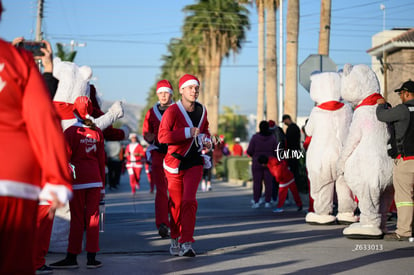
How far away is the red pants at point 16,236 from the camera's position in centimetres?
356

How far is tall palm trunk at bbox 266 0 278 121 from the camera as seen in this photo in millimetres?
30156

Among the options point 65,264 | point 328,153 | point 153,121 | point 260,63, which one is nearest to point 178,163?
point 65,264

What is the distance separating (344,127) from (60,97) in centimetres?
507

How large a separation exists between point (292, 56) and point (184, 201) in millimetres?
17498

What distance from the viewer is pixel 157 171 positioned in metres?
10.7

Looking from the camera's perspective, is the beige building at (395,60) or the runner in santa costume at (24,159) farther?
the beige building at (395,60)

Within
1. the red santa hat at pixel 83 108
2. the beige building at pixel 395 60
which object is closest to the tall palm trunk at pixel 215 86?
the beige building at pixel 395 60

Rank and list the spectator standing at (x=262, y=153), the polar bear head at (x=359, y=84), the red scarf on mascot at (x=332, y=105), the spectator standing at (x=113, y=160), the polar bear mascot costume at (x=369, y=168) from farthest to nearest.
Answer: the spectator standing at (x=113, y=160) < the spectator standing at (x=262, y=153) < the red scarf on mascot at (x=332, y=105) < the polar bear head at (x=359, y=84) < the polar bear mascot costume at (x=369, y=168)

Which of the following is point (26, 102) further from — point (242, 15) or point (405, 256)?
point (242, 15)

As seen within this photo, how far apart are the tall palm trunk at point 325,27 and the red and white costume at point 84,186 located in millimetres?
16074

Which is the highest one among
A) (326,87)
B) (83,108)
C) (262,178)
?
(326,87)

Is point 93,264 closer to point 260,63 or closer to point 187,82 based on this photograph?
point 187,82

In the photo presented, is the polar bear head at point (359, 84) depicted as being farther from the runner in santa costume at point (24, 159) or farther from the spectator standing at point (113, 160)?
the spectator standing at point (113, 160)

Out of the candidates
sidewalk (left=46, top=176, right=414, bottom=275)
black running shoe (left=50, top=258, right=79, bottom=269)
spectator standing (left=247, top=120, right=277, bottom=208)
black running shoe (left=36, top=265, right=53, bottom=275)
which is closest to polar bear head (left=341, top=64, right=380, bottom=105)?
sidewalk (left=46, top=176, right=414, bottom=275)
